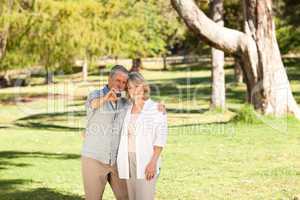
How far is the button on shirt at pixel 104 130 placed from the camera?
607 centimetres

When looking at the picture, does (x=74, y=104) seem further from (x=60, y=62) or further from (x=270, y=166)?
(x=270, y=166)

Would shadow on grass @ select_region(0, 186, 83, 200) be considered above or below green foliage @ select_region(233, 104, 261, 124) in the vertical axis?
below

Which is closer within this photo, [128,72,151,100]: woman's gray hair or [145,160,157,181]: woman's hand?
[145,160,157,181]: woman's hand

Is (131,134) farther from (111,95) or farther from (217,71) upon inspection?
(217,71)

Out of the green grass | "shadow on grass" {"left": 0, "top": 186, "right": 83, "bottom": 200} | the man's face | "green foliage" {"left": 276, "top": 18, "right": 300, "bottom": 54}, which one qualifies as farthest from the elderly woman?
"green foliage" {"left": 276, "top": 18, "right": 300, "bottom": 54}

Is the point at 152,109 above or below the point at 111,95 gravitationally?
below

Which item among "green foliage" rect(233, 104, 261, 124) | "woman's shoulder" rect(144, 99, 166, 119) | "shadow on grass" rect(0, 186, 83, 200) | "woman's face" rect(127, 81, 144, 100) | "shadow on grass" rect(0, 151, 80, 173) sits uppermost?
"woman's face" rect(127, 81, 144, 100)

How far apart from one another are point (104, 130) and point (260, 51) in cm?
1068

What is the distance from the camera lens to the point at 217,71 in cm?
2264

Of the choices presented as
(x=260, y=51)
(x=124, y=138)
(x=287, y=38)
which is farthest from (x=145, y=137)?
(x=287, y=38)

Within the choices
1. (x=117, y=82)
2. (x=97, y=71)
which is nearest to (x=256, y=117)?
(x=117, y=82)

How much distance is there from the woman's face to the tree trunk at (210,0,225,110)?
16.6 meters

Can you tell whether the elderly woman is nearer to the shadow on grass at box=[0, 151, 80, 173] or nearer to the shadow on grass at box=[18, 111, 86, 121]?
the shadow on grass at box=[0, 151, 80, 173]

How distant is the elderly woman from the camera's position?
18.5 ft
